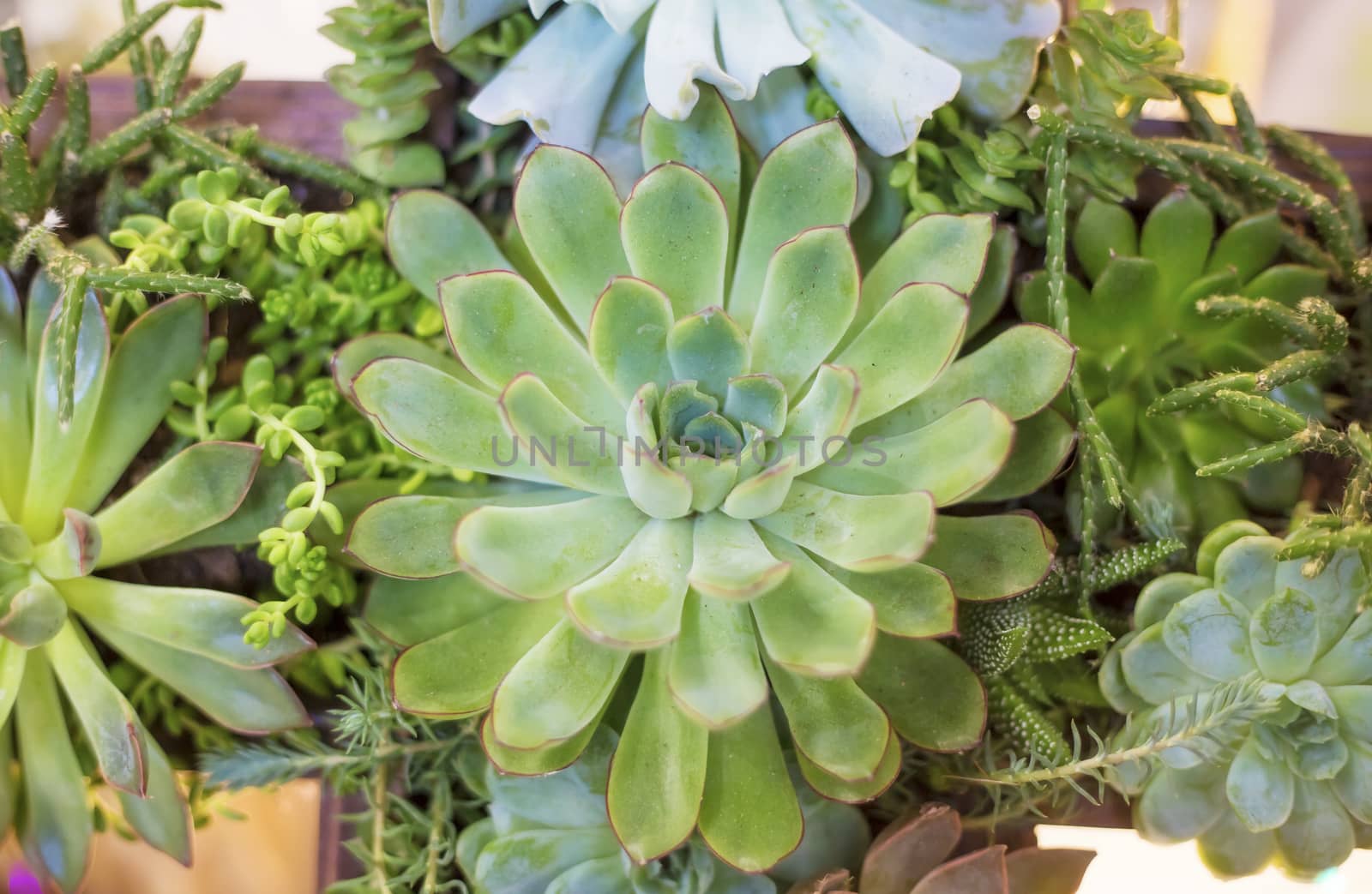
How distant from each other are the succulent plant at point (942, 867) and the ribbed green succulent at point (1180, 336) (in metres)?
0.25

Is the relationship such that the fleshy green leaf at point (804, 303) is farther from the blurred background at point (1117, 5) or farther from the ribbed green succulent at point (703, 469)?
the blurred background at point (1117, 5)

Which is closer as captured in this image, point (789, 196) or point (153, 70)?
point (789, 196)

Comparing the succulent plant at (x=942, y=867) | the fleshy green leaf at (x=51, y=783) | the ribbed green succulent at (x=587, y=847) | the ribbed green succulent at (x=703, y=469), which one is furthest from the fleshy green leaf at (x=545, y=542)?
the fleshy green leaf at (x=51, y=783)

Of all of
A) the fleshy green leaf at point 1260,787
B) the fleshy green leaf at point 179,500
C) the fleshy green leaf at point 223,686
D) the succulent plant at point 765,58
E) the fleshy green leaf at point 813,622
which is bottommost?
the fleshy green leaf at point 1260,787

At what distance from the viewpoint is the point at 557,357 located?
617 mm

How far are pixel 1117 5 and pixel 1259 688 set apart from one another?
0.94m

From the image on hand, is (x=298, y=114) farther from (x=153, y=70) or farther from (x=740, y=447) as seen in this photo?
(x=740, y=447)

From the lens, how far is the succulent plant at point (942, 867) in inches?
21.7

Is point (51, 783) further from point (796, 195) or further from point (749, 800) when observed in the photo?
point (796, 195)

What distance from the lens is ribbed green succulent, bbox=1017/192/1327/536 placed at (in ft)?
2.23

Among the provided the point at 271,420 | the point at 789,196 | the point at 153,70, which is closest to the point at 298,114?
the point at 153,70

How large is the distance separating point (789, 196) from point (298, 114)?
386 mm

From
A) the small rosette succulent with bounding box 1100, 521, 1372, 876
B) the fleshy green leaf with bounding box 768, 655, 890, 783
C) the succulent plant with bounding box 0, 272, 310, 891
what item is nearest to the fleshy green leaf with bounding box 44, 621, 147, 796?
the succulent plant with bounding box 0, 272, 310, 891

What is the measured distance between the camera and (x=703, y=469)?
1.85 feet
